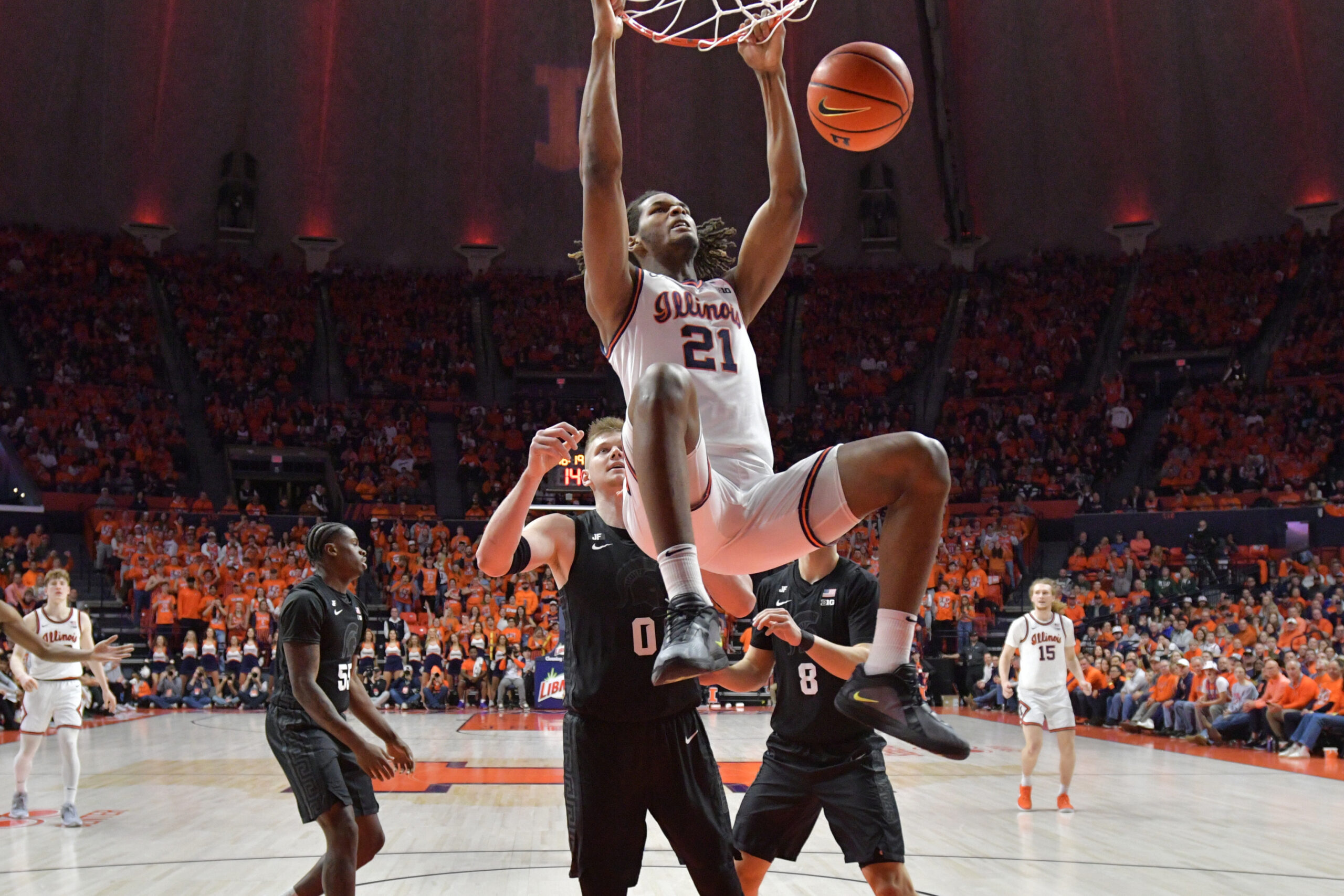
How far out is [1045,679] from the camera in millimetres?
8867

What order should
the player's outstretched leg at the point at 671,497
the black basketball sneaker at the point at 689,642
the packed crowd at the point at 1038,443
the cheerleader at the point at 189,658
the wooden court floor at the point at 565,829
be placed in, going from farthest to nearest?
the packed crowd at the point at 1038,443
the cheerleader at the point at 189,658
the wooden court floor at the point at 565,829
the player's outstretched leg at the point at 671,497
the black basketball sneaker at the point at 689,642

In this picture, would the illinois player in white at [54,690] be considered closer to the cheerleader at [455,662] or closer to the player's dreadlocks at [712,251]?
the player's dreadlocks at [712,251]

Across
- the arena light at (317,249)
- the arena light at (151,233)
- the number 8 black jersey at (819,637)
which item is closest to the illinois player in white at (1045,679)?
the number 8 black jersey at (819,637)

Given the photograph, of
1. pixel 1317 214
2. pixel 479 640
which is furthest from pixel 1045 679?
pixel 1317 214

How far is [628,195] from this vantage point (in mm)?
27531

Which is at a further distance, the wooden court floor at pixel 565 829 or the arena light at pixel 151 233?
the arena light at pixel 151 233

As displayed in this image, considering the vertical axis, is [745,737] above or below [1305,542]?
below

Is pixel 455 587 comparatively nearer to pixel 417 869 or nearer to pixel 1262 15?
pixel 417 869

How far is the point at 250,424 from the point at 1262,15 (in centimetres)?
2306

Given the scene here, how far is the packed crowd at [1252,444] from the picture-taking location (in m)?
20.9

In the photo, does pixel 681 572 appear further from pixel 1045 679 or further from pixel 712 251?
pixel 1045 679

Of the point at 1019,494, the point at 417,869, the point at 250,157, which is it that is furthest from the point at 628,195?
the point at 417,869

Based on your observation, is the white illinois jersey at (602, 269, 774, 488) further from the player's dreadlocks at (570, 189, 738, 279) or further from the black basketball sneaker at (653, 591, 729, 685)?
the player's dreadlocks at (570, 189, 738, 279)

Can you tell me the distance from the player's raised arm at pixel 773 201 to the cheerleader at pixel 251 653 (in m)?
16.1
